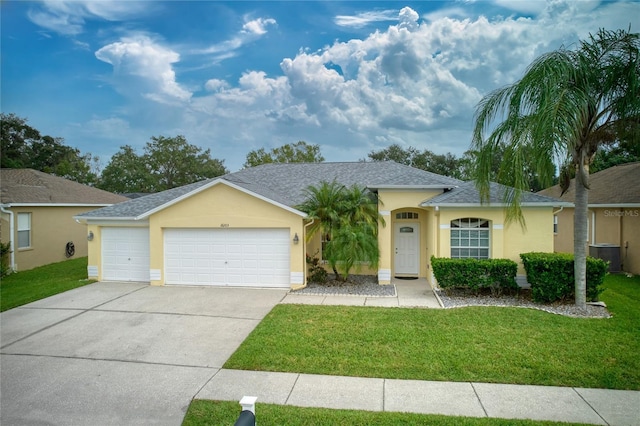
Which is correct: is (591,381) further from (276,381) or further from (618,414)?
(276,381)

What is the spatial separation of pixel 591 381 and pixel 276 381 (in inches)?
→ 194

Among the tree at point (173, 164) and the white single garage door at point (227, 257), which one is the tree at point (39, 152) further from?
the white single garage door at point (227, 257)

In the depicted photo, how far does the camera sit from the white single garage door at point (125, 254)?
43.0 feet

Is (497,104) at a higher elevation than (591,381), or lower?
higher

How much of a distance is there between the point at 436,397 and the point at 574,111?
6777mm

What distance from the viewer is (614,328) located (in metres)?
7.70

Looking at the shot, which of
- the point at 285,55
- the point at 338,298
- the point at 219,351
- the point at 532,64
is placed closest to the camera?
the point at 219,351

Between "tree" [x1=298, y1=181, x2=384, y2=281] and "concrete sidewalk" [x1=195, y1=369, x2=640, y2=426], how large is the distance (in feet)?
19.2

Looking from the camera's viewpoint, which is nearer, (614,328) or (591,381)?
(591,381)

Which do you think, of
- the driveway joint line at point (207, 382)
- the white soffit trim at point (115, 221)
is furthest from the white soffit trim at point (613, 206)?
the white soffit trim at point (115, 221)

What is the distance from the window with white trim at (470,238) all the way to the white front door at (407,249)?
2368 mm

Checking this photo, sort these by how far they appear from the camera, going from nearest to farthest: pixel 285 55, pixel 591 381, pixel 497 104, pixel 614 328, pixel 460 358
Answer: pixel 591 381
pixel 460 358
pixel 614 328
pixel 497 104
pixel 285 55

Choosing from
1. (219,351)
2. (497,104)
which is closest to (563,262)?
(497,104)

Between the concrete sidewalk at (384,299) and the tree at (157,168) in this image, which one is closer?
the concrete sidewalk at (384,299)
